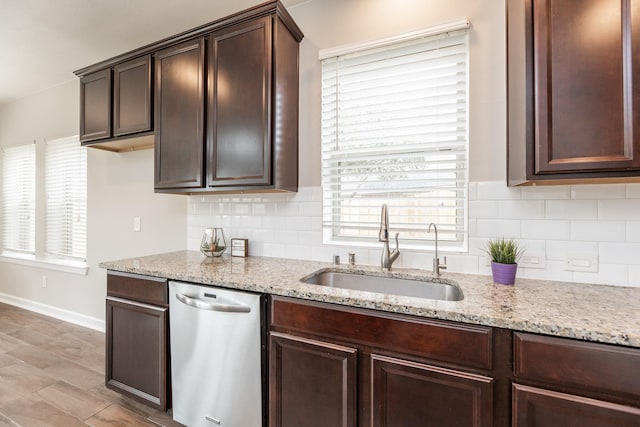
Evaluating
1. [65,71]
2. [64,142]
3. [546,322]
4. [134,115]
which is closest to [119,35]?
[134,115]

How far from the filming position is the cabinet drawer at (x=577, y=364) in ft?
2.95

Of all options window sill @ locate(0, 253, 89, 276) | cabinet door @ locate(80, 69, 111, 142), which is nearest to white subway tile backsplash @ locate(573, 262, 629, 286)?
cabinet door @ locate(80, 69, 111, 142)

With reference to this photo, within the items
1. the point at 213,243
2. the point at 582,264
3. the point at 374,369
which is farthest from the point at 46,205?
the point at 582,264

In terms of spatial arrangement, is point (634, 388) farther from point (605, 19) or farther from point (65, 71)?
point (65, 71)

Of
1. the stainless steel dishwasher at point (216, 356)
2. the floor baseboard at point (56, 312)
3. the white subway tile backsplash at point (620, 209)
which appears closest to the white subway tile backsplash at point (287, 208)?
the stainless steel dishwasher at point (216, 356)

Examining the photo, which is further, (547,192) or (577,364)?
(547,192)

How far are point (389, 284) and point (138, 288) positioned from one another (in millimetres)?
1525

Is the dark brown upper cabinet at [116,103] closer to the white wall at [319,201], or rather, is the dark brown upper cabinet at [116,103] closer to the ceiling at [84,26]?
the ceiling at [84,26]

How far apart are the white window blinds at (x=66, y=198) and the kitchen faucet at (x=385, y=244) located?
3.40 m

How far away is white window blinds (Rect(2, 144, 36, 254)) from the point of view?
384cm

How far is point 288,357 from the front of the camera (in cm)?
139

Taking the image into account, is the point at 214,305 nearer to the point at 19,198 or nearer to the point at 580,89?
the point at 580,89

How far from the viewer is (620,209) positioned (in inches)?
57.1

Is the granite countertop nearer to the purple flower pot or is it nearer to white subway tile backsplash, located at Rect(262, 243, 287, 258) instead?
the purple flower pot
